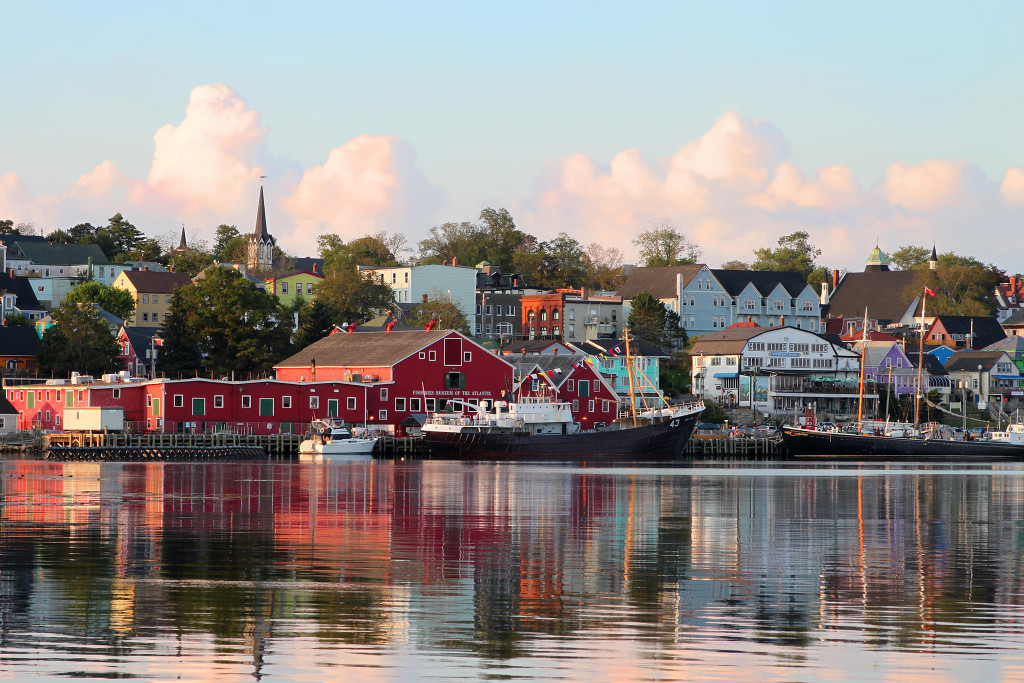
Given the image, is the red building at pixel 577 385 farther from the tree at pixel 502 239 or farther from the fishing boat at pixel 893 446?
the tree at pixel 502 239

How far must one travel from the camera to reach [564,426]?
274 feet

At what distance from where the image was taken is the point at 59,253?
166250mm

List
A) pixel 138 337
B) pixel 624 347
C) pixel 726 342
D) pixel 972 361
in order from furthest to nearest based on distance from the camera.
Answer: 1. pixel 972 361
2. pixel 138 337
3. pixel 624 347
4. pixel 726 342

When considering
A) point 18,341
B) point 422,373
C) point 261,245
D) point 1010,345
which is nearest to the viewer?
point 422,373

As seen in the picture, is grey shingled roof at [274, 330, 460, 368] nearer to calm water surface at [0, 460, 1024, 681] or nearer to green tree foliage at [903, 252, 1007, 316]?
calm water surface at [0, 460, 1024, 681]

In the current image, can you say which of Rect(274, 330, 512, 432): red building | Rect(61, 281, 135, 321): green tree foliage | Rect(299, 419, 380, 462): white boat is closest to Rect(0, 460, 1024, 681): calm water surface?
Rect(299, 419, 380, 462): white boat

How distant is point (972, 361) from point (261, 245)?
9995 cm

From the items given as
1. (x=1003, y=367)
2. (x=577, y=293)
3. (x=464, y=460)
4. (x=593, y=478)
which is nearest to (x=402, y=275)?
(x=577, y=293)

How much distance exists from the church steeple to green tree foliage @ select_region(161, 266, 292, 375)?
242 feet

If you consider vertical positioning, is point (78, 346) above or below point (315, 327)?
below

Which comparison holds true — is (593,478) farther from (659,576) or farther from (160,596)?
(160,596)

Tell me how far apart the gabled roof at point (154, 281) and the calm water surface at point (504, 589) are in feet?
337

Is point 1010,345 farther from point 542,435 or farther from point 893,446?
point 542,435

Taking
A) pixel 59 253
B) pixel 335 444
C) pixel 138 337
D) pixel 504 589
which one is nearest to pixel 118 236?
pixel 59 253
